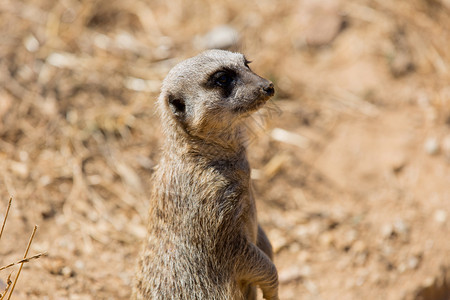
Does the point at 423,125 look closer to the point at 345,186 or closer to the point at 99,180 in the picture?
the point at 345,186

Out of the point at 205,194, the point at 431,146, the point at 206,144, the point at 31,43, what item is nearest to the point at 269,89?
the point at 206,144

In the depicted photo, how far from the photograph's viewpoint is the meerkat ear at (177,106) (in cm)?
278

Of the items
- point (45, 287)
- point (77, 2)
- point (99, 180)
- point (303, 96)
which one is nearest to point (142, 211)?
point (99, 180)

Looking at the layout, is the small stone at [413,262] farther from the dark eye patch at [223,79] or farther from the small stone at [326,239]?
the dark eye patch at [223,79]

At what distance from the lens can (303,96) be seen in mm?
5492

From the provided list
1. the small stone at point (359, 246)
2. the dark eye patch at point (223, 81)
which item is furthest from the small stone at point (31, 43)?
the small stone at point (359, 246)

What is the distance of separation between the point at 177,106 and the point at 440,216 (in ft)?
8.82

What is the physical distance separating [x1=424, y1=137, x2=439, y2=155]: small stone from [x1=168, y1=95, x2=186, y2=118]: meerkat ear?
113 inches

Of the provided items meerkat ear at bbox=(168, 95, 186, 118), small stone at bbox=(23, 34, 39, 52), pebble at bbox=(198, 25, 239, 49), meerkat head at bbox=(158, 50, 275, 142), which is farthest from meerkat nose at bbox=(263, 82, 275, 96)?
small stone at bbox=(23, 34, 39, 52)

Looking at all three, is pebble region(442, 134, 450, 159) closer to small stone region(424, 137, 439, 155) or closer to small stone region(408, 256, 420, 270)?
small stone region(424, 137, 439, 155)

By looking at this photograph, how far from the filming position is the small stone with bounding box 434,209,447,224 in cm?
438

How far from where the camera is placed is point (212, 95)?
274cm

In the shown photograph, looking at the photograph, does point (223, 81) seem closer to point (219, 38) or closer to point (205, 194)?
point (205, 194)

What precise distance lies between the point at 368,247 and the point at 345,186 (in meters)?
0.65
